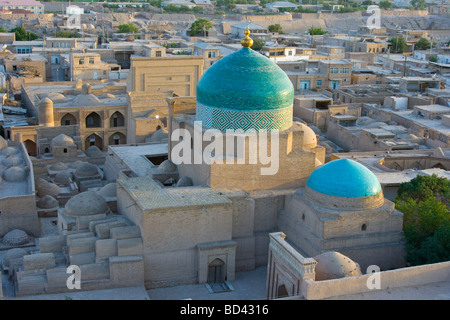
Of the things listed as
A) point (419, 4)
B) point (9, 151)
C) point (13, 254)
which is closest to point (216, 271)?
point (13, 254)

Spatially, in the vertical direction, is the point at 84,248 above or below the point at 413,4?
below

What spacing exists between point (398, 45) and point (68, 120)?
35.3m

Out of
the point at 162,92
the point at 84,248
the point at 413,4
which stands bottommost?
the point at 84,248

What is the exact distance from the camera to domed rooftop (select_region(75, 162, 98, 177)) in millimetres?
23953

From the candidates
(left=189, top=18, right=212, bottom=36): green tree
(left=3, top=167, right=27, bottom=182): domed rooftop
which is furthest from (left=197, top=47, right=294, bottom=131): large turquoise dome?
(left=189, top=18, right=212, bottom=36): green tree

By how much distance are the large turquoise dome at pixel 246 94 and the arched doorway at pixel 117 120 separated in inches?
500

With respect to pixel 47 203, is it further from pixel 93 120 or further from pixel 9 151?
pixel 93 120

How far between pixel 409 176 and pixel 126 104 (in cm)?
1393

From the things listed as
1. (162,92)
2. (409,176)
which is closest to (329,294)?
(409,176)

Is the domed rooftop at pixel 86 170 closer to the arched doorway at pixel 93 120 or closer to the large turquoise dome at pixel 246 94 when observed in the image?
the arched doorway at pixel 93 120

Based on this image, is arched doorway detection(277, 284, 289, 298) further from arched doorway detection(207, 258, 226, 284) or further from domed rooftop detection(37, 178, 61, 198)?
domed rooftop detection(37, 178, 61, 198)

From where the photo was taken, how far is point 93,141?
29578 mm

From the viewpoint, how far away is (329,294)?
40.9 feet
